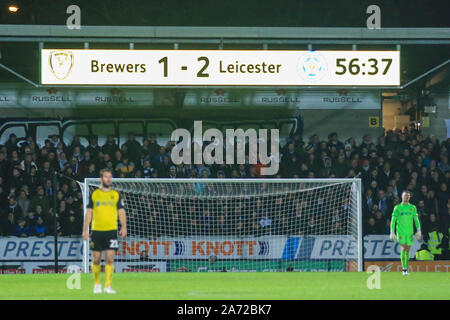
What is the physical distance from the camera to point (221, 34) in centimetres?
1897

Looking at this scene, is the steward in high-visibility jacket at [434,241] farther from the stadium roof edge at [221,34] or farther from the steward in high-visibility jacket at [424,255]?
the stadium roof edge at [221,34]

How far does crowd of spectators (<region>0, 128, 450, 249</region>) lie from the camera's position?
1969 centimetres

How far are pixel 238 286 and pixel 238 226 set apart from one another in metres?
5.85

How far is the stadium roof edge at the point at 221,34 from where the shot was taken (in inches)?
750

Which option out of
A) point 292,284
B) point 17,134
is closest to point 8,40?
point 17,134

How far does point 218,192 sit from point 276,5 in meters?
5.67

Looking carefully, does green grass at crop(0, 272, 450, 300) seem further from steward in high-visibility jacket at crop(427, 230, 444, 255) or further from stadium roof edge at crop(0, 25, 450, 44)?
stadium roof edge at crop(0, 25, 450, 44)

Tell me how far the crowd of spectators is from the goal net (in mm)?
177

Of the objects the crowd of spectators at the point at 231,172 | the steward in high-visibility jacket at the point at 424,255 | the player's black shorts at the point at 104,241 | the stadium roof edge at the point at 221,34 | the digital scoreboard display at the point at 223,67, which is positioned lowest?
the steward in high-visibility jacket at the point at 424,255

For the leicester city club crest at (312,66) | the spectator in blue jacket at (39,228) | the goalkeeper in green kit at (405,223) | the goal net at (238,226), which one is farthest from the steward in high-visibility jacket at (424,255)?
the spectator in blue jacket at (39,228)

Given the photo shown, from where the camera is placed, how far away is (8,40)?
761 inches

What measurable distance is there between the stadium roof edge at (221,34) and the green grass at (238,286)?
573 cm

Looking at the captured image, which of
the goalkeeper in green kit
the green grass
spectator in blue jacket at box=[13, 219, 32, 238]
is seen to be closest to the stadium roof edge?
the goalkeeper in green kit
